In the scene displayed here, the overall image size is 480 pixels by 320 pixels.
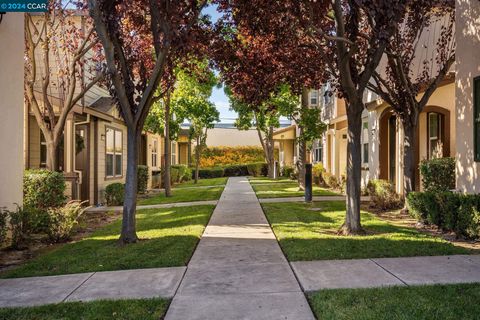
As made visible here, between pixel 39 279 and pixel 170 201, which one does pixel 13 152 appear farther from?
pixel 170 201

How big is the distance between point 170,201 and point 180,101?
8.98 m

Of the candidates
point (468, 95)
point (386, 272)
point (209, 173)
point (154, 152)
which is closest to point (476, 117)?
point (468, 95)

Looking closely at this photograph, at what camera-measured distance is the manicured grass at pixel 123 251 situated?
20.6ft

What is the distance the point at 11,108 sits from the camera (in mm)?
8227

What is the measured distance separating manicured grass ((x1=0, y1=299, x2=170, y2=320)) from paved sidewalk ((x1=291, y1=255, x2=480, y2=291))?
174 cm

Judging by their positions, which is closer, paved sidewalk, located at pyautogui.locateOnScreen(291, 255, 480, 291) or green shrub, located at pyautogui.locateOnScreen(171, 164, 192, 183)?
paved sidewalk, located at pyautogui.locateOnScreen(291, 255, 480, 291)

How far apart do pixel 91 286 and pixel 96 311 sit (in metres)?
1.02

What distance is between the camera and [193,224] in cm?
995

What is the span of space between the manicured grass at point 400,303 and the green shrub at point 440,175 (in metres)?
6.09

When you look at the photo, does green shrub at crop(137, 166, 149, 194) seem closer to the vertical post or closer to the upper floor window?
the vertical post

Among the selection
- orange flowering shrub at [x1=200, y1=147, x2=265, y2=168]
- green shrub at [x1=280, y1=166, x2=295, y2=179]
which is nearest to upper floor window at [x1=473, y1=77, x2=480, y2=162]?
green shrub at [x1=280, y1=166, x2=295, y2=179]

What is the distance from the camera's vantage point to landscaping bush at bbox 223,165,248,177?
128 feet

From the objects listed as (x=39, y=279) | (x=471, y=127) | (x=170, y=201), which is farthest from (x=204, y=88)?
(x=39, y=279)

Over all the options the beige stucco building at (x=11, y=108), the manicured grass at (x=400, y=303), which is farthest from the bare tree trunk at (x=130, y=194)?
the manicured grass at (x=400, y=303)
